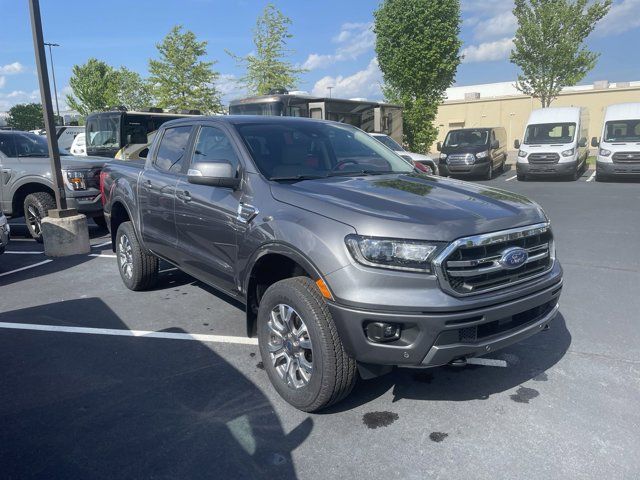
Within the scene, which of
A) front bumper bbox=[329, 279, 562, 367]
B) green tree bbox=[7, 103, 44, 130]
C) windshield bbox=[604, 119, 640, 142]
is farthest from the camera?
green tree bbox=[7, 103, 44, 130]

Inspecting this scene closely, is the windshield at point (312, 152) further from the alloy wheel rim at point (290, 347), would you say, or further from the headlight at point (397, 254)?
the headlight at point (397, 254)

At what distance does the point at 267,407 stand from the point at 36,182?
7.17 meters

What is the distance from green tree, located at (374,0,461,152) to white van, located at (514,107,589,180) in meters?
5.50

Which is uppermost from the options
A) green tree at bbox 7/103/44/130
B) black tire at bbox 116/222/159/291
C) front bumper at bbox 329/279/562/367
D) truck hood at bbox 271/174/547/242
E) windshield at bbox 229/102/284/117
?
green tree at bbox 7/103/44/130

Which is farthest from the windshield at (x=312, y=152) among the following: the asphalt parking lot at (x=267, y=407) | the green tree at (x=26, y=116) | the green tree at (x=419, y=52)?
the green tree at (x=26, y=116)

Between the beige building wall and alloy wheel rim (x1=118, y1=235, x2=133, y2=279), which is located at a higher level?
the beige building wall

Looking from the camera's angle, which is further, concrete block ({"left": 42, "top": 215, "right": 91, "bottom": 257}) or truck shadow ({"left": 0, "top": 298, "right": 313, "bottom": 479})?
concrete block ({"left": 42, "top": 215, "right": 91, "bottom": 257})

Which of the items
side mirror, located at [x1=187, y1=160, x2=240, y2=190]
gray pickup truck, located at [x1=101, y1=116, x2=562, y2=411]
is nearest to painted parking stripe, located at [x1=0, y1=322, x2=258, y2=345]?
gray pickup truck, located at [x1=101, y1=116, x2=562, y2=411]

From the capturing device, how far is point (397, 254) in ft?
9.02

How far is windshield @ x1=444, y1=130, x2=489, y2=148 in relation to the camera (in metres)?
18.9

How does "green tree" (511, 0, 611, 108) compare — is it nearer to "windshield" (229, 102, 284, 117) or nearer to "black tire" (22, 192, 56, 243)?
"windshield" (229, 102, 284, 117)

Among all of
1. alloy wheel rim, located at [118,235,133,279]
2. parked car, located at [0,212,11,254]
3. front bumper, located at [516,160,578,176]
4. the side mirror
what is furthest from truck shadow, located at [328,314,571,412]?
front bumper, located at [516,160,578,176]

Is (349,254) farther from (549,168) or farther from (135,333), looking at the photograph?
(549,168)

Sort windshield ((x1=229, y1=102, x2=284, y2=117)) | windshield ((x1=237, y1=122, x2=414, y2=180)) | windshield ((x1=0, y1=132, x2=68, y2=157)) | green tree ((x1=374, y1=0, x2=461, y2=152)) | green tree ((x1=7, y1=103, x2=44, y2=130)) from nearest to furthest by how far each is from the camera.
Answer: windshield ((x1=237, y1=122, x2=414, y2=180)) < windshield ((x1=0, y1=132, x2=68, y2=157)) < windshield ((x1=229, y1=102, x2=284, y2=117)) < green tree ((x1=374, y1=0, x2=461, y2=152)) < green tree ((x1=7, y1=103, x2=44, y2=130))
